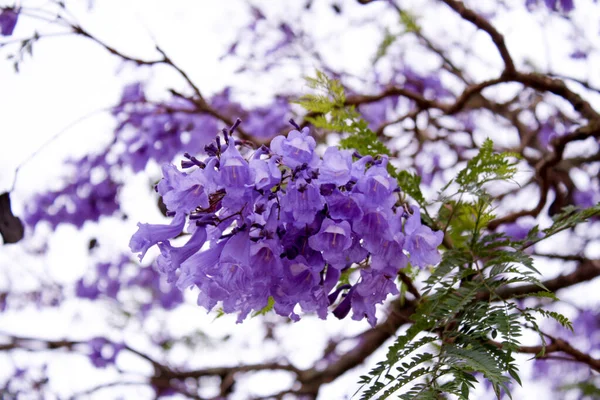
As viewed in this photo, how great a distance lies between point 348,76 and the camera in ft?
12.4

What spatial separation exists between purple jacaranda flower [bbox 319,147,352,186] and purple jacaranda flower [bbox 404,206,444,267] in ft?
0.57

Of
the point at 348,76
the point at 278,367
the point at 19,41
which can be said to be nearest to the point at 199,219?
the point at 19,41

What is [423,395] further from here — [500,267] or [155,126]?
[155,126]

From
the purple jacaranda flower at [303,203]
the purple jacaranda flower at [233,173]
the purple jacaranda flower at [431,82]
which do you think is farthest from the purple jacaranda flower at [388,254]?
the purple jacaranda flower at [431,82]

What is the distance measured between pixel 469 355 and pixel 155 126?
237 cm

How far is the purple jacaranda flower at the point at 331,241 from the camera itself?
3.00 feet

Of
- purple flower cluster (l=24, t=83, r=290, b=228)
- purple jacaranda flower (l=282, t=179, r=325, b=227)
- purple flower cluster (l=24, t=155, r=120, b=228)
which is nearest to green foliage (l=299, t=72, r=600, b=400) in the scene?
purple jacaranda flower (l=282, t=179, r=325, b=227)

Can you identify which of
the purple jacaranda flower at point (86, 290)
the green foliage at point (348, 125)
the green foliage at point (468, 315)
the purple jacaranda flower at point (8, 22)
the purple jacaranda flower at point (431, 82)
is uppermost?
the purple jacaranda flower at point (431, 82)

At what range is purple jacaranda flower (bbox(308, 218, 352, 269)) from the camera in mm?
915

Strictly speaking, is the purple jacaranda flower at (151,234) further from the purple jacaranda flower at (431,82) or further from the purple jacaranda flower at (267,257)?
the purple jacaranda flower at (431,82)

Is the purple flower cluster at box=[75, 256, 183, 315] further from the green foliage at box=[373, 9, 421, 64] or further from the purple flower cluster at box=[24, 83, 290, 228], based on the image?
the green foliage at box=[373, 9, 421, 64]

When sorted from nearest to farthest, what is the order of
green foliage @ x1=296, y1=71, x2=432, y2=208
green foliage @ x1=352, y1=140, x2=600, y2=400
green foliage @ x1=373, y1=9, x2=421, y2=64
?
green foliage @ x1=352, y1=140, x2=600, y2=400 < green foliage @ x1=296, y1=71, x2=432, y2=208 < green foliage @ x1=373, y1=9, x2=421, y2=64

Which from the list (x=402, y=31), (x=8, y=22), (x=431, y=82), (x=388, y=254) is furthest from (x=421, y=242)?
(x=431, y=82)

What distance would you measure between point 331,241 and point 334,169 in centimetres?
11
